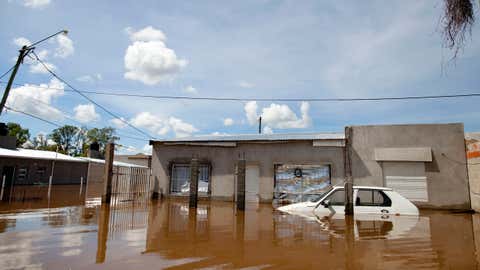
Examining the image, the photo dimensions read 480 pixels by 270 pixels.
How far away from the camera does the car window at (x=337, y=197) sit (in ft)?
33.4

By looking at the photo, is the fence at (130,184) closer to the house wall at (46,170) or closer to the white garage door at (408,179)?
the white garage door at (408,179)

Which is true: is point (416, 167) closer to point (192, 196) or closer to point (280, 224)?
point (280, 224)

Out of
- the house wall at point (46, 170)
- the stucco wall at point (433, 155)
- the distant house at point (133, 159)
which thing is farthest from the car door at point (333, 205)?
the distant house at point (133, 159)

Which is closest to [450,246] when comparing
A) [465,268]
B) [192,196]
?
[465,268]

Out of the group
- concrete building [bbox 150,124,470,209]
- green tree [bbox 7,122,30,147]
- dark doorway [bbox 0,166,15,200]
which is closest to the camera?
concrete building [bbox 150,124,470,209]

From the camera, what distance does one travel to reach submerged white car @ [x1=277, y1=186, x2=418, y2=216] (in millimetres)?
9367

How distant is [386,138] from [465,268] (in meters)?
10.6

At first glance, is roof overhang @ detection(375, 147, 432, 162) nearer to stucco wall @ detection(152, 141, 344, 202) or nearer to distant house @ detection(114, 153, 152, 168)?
stucco wall @ detection(152, 141, 344, 202)

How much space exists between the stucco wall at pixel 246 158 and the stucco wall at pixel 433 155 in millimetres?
1069

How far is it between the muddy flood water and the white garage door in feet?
13.3

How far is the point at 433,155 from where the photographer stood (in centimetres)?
1408

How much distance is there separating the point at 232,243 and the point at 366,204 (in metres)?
5.31

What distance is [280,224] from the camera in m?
9.09

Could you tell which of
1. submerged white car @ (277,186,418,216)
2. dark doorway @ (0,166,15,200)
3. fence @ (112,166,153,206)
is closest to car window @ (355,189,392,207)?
submerged white car @ (277,186,418,216)
